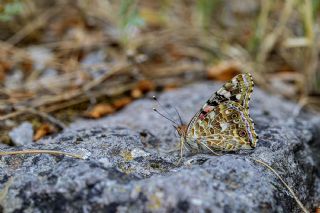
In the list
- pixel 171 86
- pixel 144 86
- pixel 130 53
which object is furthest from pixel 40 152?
pixel 171 86

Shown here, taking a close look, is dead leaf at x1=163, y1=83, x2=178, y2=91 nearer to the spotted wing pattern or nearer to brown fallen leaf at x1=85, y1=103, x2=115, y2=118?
brown fallen leaf at x1=85, y1=103, x2=115, y2=118

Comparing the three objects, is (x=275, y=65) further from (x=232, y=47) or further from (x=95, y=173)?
(x=95, y=173)

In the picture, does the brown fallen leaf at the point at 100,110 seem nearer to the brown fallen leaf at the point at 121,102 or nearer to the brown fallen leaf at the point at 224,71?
the brown fallen leaf at the point at 121,102

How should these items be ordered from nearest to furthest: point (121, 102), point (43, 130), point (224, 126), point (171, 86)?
point (224, 126)
point (43, 130)
point (121, 102)
point (171, 86)

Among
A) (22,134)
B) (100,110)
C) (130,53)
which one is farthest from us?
(130,53)

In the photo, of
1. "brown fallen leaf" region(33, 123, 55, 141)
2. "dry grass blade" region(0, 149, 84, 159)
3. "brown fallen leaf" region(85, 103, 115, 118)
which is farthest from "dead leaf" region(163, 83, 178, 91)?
"dry grass blade" region(0, 149, 84, 159)

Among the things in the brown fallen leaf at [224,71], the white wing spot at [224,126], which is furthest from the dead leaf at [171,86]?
the white wing spot at [224,126]

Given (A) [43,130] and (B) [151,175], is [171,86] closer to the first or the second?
(A) [43,130]
